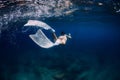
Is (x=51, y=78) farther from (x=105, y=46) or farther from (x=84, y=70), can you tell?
(x=105, y=46)

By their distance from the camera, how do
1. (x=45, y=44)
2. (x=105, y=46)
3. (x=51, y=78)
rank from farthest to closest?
1. (x=105, y=46)
2. (x=51, y=78)
3. (x=45, y=44)

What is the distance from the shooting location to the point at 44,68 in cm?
2269

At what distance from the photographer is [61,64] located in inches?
971

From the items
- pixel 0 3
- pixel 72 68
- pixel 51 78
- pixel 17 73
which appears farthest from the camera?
pixel 17 73

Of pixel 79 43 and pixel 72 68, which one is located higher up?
pixel 72 68

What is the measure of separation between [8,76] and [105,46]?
6133cm

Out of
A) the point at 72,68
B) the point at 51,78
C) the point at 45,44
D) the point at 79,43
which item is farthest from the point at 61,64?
the point at 79,43

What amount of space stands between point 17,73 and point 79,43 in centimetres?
5908

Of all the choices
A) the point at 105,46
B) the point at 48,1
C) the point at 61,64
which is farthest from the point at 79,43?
the point at 48,1

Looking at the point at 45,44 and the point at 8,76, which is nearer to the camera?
the point at 45,44

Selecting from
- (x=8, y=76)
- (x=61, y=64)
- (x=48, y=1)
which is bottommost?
(x=8, y=76)

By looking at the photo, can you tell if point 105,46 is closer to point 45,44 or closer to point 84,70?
point 84,70

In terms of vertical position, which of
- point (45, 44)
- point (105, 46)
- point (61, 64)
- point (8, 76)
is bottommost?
point (105, 46)

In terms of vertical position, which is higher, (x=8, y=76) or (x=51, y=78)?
(x=51, y=78)
